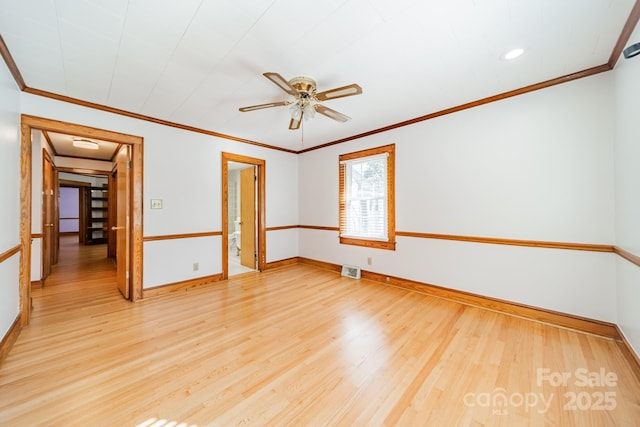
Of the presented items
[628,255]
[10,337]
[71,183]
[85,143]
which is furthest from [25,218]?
[71,183]

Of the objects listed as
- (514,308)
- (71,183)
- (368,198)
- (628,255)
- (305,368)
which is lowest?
(305,368)

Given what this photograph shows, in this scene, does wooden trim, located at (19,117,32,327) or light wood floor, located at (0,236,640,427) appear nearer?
light wood floor, located at (0,236,640,427)

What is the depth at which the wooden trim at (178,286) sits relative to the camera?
3354 millimetres

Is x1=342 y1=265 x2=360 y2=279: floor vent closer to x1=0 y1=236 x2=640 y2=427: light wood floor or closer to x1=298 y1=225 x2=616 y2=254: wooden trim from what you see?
x1=298 y1=225 x2=616 y2=254: wooden trim

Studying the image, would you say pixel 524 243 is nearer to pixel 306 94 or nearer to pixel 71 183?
pixel 306 94

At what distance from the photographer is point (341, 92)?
7.11 ft

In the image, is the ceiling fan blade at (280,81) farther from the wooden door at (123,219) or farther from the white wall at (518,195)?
the wooden door at (123,219)

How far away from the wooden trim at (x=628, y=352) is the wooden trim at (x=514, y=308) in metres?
0.06

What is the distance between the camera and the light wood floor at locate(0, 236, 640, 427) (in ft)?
4.75

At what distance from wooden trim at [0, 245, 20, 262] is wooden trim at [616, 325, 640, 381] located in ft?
15.9

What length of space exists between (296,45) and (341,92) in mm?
512

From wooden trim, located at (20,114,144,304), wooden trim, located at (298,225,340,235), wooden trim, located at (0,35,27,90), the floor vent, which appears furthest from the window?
wooden trim, located at (0,35,27,90)

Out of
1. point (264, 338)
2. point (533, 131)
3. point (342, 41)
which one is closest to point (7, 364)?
point (264, 338)

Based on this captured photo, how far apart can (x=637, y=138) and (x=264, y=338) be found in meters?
3.32
